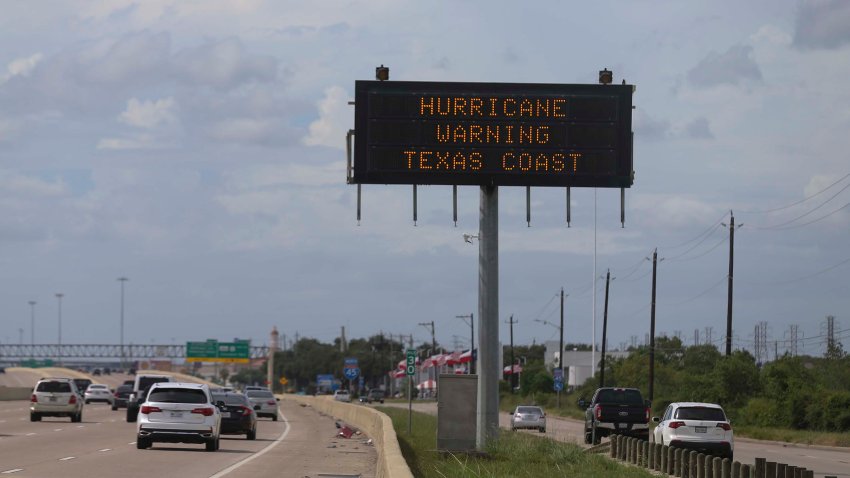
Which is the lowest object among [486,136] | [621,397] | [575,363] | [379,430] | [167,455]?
[575,363]

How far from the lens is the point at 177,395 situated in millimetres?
33719

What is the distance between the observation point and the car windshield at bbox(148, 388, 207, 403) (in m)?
33.5

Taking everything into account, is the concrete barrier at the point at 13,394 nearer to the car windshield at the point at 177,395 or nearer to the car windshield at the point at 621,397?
the car windshield at the point at 621,397

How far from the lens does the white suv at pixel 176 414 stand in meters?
33.5

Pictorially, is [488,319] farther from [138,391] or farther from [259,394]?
[259,394]

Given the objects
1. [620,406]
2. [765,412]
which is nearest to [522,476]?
[620,406]

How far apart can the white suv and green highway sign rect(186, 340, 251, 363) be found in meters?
121

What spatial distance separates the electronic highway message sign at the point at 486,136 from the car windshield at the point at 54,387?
91.7 ft

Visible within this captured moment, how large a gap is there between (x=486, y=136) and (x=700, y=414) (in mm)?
10403

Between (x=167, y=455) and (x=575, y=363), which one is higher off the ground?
(x=167, y=455)

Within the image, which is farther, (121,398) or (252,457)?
(121,398)

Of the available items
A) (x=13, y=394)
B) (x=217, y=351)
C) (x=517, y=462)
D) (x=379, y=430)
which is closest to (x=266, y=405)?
(x=379, y=430)

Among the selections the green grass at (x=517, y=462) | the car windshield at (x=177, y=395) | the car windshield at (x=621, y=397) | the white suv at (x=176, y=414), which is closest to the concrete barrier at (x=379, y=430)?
the green grass at (x=517, y=462)

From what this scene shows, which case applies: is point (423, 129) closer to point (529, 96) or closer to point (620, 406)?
point (529, 96)
